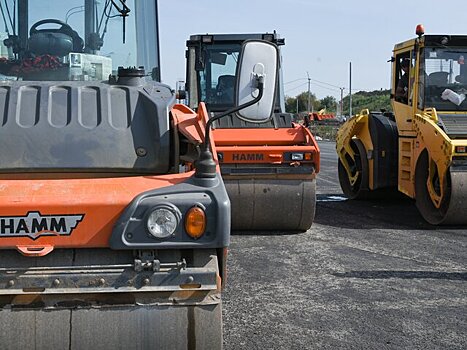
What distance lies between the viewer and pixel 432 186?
8.27m

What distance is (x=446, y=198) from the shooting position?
7.88 metres

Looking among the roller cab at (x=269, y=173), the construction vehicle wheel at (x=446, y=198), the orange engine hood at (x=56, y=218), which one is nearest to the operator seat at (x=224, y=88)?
the roller cab at (x=269, y=173)

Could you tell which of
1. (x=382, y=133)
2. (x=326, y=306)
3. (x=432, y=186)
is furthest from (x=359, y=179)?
(x=326, y=306)

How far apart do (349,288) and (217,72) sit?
15.4 feet

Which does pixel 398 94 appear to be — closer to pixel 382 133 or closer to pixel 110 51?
pixel 382 133

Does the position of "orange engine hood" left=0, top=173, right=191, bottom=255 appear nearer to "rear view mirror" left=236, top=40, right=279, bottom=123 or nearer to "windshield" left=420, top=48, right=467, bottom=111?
"rear view mirror" left=236, top=40, right=279, bottom=123

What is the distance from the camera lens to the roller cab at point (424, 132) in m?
7.72

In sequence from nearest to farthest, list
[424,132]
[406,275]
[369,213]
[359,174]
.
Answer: [406,275], [424,132], [369,213], [359,174]

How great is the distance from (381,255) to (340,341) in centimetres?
257

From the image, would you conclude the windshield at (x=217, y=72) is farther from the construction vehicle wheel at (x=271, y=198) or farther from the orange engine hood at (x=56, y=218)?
the orange engine hood at (x=56, y=218)

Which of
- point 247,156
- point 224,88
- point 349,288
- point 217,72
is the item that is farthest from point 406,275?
point 217,72

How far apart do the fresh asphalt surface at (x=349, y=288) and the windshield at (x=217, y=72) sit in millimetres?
2368

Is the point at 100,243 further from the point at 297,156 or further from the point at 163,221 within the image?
the point at 297,156

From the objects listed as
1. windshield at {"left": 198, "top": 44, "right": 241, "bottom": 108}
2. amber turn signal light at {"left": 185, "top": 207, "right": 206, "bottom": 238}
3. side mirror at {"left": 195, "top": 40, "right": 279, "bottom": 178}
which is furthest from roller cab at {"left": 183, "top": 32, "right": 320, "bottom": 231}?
amber turn signal light at {"left": 185, "top": 207, "right": 206, "bottom": 238}
